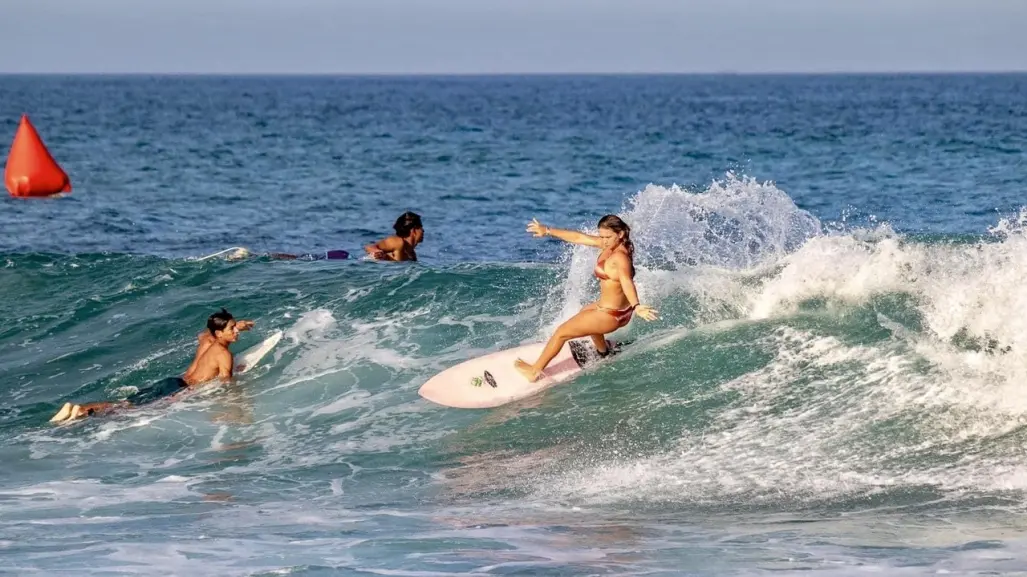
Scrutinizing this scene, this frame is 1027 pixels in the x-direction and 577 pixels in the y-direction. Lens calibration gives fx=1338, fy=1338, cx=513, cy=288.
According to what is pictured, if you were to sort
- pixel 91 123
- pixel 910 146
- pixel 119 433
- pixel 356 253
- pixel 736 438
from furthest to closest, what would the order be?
pixel 91 123 → pixel 910 146 → pixel 356 253 → pixel 119 433 → pixel 736 438

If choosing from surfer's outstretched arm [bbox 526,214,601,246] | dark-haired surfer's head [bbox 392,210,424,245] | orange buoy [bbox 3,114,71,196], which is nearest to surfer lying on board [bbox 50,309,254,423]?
surfer's outstretched arm [bbox 526,214,601,246]

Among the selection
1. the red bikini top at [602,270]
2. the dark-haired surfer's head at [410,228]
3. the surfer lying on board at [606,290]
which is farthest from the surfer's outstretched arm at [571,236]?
the dark-haired surfer's head at [410,228]

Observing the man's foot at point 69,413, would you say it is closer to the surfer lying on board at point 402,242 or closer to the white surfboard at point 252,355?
the white surfboard at point 252,355

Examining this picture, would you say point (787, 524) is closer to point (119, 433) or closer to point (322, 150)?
point (119, 433)

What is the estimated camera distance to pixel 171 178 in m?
34.3

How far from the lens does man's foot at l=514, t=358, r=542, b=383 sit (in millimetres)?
11383

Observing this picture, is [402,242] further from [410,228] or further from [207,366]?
[207,366]

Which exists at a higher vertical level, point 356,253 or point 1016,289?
point 1016,289

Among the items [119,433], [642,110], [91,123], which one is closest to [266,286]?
[119,433]

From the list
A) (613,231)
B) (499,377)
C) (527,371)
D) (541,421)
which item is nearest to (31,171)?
(499,377)

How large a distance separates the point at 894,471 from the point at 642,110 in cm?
6929

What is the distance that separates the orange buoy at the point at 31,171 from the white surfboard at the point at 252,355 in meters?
5.10

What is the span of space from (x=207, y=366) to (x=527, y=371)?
300 centimetres

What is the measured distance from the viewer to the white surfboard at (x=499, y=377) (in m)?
11.4
